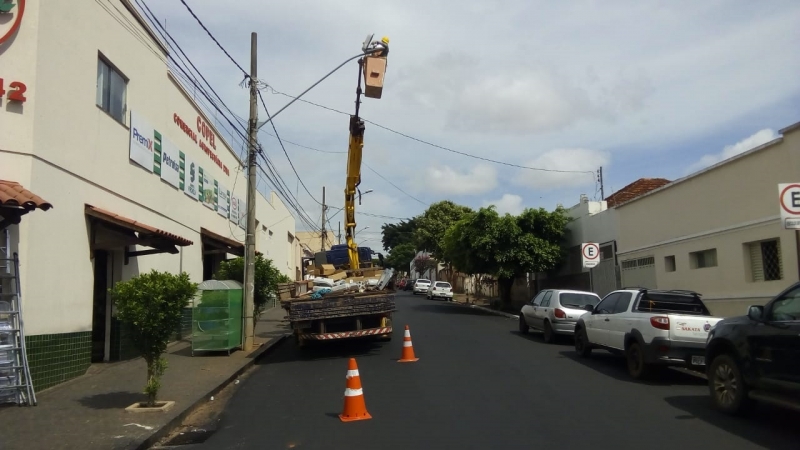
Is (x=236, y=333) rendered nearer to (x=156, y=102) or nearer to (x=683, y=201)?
(x=156, y=102)

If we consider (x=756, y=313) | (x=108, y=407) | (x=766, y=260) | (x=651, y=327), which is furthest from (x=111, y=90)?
(x=766, y=260)

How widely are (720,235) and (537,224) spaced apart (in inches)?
485

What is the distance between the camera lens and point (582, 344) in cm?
1373

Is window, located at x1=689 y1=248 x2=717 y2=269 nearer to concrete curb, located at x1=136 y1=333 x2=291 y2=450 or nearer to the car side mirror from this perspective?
the car side mirror

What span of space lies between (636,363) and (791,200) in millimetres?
3464

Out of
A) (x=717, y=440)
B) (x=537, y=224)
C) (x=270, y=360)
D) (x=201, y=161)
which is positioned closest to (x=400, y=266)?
(x=537, y=224)

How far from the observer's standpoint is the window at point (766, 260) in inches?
581

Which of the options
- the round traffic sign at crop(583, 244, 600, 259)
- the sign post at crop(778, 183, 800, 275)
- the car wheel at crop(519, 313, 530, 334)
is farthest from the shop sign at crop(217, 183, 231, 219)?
the sign post at crop(778, 183, 800, 275)

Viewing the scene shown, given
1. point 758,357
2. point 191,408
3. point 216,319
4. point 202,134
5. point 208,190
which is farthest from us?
point 208,190

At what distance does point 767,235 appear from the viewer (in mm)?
14828

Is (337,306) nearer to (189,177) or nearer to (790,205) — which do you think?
(189,177)

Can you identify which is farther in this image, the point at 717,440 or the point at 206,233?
→ the point at 206,233

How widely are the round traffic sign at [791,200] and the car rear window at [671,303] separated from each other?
246 centimetres

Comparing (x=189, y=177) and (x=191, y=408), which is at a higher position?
(x=189, y=177)
